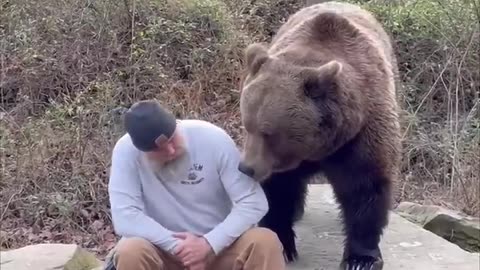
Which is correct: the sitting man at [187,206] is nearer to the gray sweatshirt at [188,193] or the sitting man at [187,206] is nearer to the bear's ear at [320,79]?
the gray sweatshirt at [188,193]

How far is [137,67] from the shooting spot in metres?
7.99

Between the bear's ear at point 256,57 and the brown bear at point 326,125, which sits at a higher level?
the bear's ear at point 256,57

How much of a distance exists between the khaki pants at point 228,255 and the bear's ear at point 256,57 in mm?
822

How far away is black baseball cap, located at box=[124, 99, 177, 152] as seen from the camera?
3715 millimetres

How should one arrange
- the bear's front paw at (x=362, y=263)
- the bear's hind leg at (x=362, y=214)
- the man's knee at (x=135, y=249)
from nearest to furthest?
the man's knee at (x=135, y=249) < the bear's hind leg at (x=362, y=214) < the bear's front paw at (x=362, y=263)

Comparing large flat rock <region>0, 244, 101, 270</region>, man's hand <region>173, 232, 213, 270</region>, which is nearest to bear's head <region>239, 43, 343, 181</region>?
man's hand <region>173, 232, 213, 270</region>

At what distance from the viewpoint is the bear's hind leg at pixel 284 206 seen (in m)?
4.66

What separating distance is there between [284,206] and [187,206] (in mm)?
881

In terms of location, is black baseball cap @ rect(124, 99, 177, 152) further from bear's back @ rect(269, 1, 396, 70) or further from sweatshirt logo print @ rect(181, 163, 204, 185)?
bear's back @ rect(269, 1, 396, 70)

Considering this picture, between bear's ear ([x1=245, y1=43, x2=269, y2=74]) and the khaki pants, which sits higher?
bear's ear ([x1=245, y1=43, x2=269, y2=74])

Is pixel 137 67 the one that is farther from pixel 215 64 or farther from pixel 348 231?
pixel 348 231

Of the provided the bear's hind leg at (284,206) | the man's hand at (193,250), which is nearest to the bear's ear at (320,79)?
the bear's hind leg at (284,206)

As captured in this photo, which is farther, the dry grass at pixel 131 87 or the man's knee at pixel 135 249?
the dry grass at pixel 131 87

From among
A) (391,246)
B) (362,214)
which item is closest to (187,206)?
(362,214)
